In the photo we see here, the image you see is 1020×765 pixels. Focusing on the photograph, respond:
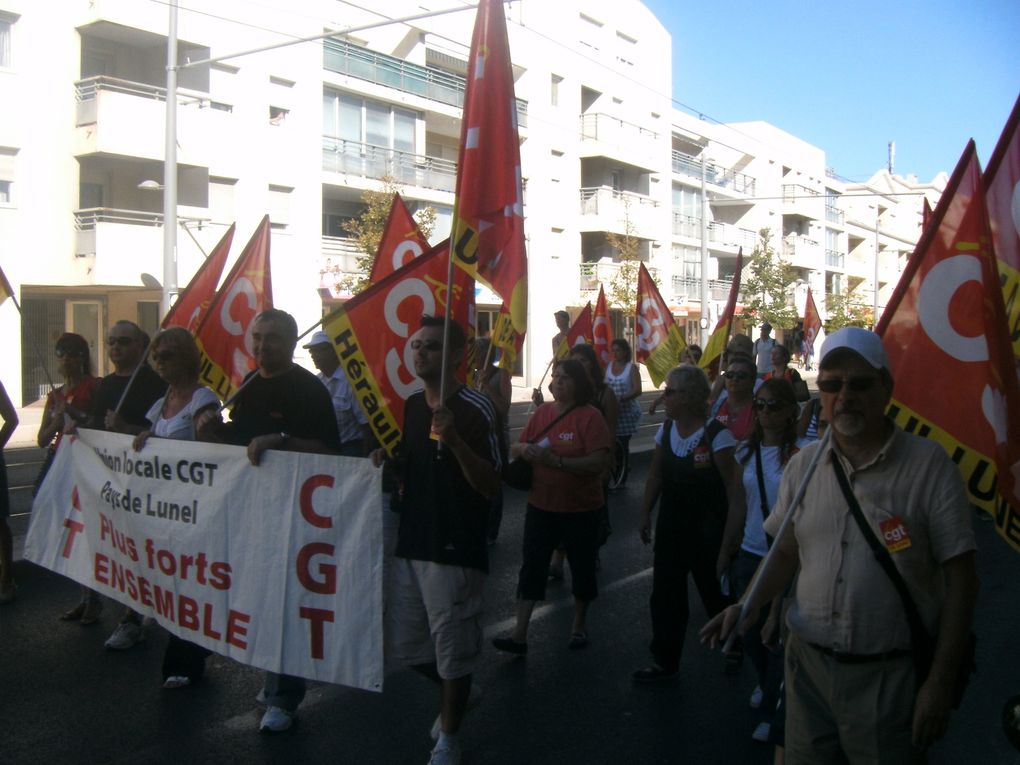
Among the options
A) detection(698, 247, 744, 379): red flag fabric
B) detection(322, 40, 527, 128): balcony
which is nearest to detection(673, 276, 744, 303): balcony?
detection(322, 40, 527, 128): balcony

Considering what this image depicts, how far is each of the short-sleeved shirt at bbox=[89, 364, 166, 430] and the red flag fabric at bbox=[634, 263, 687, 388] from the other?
A: 340 inches

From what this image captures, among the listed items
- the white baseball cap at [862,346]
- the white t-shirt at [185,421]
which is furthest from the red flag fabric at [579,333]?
the white baseball cap at [862,346]

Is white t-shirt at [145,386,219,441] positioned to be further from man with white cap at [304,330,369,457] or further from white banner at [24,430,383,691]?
man with white cap at [304,330,369,457]

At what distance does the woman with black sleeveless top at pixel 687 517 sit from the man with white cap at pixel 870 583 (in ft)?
7.47

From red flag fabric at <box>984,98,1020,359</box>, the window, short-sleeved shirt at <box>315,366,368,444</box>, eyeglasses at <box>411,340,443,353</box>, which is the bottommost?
short-sleeved shirt at <box>315,366,368,444</box>

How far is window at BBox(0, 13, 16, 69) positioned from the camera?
22.5m

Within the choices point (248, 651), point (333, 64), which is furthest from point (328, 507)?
point (333, 64)

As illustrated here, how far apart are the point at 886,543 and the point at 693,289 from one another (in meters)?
50.6

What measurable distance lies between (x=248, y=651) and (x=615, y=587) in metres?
3.59

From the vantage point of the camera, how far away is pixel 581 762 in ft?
14.5

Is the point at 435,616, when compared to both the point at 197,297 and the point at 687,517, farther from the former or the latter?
the point at 197,297

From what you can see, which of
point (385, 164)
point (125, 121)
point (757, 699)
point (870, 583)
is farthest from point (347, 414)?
point (385, 164)

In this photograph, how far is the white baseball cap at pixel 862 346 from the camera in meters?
3.01

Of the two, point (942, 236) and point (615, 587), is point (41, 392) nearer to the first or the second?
point (615, 587)
